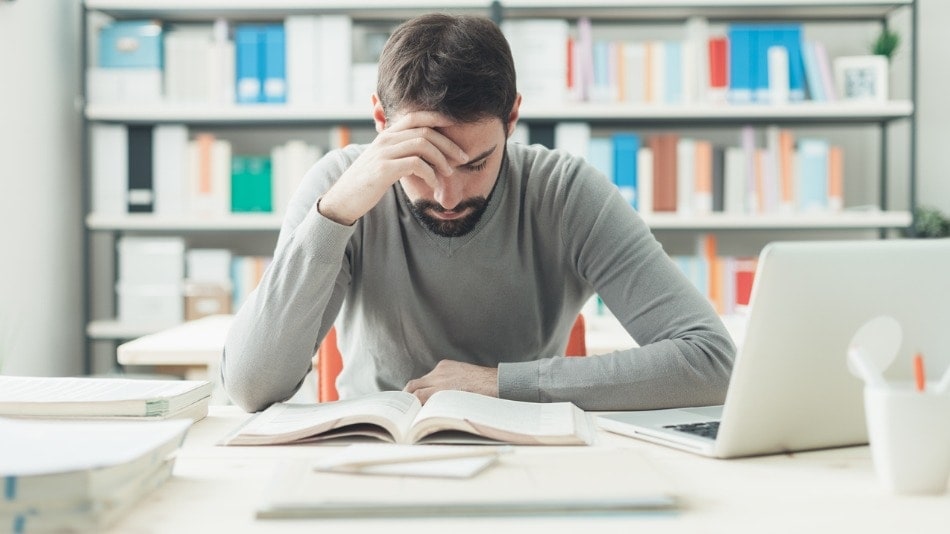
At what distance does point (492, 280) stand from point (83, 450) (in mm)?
849

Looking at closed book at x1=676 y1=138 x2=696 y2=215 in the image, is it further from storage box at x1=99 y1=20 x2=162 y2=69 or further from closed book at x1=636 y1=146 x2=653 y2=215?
storage box at x1=99 y1=20 x2=162 y2=69

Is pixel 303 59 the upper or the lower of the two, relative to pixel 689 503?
upper

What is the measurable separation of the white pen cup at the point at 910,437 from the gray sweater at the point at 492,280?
0.56m

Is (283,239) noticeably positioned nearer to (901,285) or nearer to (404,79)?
(404,79)

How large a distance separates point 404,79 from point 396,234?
0.89 feet

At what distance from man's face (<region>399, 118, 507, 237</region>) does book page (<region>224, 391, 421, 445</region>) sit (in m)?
0.42

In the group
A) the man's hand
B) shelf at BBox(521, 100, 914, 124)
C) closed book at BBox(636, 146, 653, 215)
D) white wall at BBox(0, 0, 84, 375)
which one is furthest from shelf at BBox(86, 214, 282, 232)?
the man's hand

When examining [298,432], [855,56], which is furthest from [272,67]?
[298,432]

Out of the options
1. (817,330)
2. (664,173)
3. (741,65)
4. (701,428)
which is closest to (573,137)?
(664,173)

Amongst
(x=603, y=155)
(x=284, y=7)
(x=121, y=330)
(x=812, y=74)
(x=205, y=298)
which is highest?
(x=284, y=7)

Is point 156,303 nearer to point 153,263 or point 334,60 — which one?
point 153,263

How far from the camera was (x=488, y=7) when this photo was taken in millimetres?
3158

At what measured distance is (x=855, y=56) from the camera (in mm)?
3396

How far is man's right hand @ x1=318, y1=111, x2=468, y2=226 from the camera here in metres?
1.31
